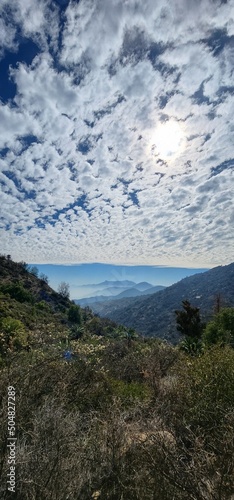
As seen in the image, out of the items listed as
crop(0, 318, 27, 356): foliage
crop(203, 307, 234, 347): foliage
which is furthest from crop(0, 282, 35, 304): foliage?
crop(0, 318, 27, 356): foliage

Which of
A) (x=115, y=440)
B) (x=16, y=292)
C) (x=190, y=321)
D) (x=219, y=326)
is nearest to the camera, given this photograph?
(x=115, y=440)

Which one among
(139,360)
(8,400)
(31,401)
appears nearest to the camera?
(8,400)

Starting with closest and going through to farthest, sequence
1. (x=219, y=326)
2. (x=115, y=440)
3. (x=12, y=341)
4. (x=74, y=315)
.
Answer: (x=115, y=440) → (x=12, y=341) → (x=219, y=326) → (x=74, y=315)

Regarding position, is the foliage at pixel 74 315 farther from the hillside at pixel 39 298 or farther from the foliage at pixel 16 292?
the foliage at pixel 16 292

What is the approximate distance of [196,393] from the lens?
27.5ft

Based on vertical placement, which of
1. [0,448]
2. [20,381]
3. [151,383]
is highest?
[20,381]

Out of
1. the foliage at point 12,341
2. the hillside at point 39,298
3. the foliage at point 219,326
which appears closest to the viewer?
the foliage at point 12,341

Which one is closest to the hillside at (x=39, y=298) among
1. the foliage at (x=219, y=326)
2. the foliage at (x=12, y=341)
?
the foliage at (x=219, y=326)

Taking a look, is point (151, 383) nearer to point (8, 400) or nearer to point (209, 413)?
point (209, 413)

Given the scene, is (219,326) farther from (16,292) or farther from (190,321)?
(16,292)

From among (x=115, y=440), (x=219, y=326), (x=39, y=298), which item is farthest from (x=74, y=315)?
(x=115, y=440)

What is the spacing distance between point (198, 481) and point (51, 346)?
883 centimetres

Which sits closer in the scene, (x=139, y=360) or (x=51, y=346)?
(x=51, y=346)

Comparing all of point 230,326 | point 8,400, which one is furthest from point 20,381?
point 230,326
